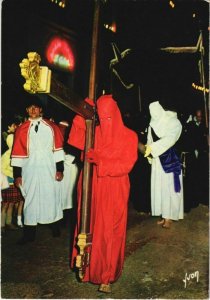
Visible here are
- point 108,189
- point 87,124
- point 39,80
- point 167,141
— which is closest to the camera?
point 39,80

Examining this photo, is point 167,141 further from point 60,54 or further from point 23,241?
point 60,54

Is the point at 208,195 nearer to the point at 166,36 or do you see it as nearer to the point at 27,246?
the point at 166,36

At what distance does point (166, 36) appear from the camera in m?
7.72

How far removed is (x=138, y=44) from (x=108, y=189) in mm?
4872

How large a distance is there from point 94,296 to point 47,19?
1029cm

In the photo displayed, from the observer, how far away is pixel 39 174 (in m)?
5.06

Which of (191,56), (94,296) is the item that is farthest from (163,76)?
(94,296)

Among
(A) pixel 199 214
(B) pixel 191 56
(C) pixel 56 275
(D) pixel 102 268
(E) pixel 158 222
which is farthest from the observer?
(B) pixel 191 56

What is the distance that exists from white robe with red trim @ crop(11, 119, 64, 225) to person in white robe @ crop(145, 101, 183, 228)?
193cm

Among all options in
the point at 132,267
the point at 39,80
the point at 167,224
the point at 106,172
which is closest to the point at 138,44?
the point at 167,224

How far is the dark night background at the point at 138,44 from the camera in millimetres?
7078

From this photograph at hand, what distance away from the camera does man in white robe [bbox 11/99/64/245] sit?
5.00 m

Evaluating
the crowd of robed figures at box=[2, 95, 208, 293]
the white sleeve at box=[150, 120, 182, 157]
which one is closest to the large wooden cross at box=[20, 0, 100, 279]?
the crowd of robed figures at box=[2, 95, 208, 293]

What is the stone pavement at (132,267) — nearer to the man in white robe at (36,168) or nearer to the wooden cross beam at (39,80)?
the man in white robe at (36,168)
